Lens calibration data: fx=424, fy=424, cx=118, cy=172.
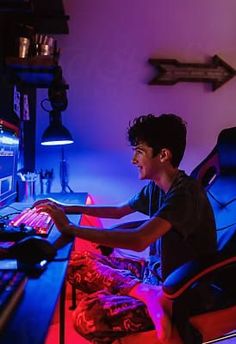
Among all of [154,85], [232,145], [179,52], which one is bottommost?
[232,145]

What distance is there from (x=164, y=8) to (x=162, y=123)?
6.01 ft

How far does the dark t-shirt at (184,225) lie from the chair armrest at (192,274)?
0.12m

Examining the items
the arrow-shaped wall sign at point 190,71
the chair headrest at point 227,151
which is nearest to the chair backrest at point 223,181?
the chair headrest at point 227,151

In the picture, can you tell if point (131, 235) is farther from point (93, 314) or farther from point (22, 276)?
point (22, 276)

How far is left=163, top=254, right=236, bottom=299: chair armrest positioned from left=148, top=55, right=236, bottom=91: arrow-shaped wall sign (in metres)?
2.01

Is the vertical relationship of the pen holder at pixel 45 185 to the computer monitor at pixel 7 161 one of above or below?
below

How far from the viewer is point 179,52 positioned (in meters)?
3.12

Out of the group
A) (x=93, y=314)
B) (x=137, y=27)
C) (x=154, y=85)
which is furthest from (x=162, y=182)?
(x=137, y=27)

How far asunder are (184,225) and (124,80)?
1918mm

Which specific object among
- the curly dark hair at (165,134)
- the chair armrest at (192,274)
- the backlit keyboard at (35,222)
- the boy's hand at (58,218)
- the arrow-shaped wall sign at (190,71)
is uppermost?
the arrow-shaped wall sign at (190,71)

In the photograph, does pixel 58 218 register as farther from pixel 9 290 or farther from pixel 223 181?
pixel 223 181

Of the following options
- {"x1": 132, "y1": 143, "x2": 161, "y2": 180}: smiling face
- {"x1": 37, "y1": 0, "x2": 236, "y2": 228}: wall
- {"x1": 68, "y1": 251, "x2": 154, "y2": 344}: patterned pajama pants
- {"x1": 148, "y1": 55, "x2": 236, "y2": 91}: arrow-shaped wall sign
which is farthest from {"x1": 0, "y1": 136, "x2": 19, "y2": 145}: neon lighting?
{"x1": 148, "y1": 55, "x2": 236, "y2": 91}: arrow-shaped wall sign

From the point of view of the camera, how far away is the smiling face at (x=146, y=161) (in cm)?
160

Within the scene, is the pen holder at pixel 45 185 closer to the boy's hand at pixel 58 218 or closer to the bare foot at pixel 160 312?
the boy's hand at pixel 58 218
